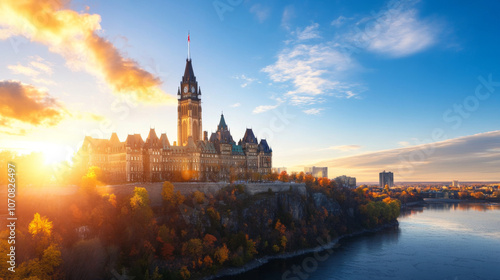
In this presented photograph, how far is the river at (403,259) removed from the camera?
51.4 meters

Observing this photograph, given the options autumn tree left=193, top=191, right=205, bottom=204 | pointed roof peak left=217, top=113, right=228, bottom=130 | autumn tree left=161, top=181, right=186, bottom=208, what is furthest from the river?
pointed roof peak left=217, top=113, right=228, bottom=130

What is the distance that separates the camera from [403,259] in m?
58.6

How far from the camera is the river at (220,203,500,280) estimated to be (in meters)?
51.4

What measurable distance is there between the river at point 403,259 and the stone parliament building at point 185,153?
105ft

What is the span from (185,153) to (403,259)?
55.0 metres

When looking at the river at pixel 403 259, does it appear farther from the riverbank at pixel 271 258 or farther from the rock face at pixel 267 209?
the rock face at pixel 267 209

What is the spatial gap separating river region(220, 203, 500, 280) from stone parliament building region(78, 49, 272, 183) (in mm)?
31859

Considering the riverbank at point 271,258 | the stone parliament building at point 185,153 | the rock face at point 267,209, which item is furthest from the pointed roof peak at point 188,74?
the riverbank at point 271,258

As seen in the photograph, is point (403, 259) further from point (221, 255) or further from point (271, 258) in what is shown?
point (221, 255)

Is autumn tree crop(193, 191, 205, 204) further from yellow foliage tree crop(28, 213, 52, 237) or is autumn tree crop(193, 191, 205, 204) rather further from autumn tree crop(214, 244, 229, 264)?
yellow foliage tree crop(28, 213, 52, 237)

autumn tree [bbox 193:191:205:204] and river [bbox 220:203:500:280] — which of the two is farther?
autumn tree [bbox 193:191:205:204]

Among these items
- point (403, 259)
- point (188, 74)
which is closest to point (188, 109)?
point (188, 74)

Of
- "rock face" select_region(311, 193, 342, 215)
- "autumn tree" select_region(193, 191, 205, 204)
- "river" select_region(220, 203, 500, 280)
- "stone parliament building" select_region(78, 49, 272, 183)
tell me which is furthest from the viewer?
"rock face" select_region(311, 193, 342, 215)

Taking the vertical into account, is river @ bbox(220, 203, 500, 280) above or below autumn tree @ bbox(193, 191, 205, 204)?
below
